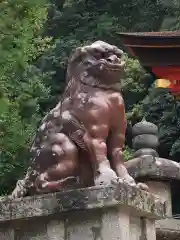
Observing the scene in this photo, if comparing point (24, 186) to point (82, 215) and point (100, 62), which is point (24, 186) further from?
point (100, 62)

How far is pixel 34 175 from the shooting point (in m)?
3.17

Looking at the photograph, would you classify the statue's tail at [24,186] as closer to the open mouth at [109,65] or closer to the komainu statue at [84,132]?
the komainu statue at [84,132]

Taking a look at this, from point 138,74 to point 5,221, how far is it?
11.3m

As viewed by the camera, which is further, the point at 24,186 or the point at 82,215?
the point at 24,186

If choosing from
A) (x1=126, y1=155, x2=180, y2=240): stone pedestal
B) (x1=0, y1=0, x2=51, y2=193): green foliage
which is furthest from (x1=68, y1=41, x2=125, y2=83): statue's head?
(x1=126, y1=155, x2=180, y2=240): stone pedestal

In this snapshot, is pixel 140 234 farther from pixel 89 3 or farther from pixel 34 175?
pixel 89 3

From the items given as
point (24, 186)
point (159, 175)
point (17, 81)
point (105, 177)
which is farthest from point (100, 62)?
point (17, 81)

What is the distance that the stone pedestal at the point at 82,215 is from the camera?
2838 mm

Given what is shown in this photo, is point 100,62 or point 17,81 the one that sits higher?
point 17,81

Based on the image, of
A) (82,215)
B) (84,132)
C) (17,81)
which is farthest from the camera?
(17,81)

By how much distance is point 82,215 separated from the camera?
292cm

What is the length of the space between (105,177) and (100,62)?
61 cm

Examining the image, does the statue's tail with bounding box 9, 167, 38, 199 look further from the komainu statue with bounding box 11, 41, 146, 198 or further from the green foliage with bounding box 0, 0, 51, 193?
the green foliage with bounding box 0, 0, 51, 193

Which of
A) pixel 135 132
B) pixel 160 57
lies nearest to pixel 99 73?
pixel 135 132
